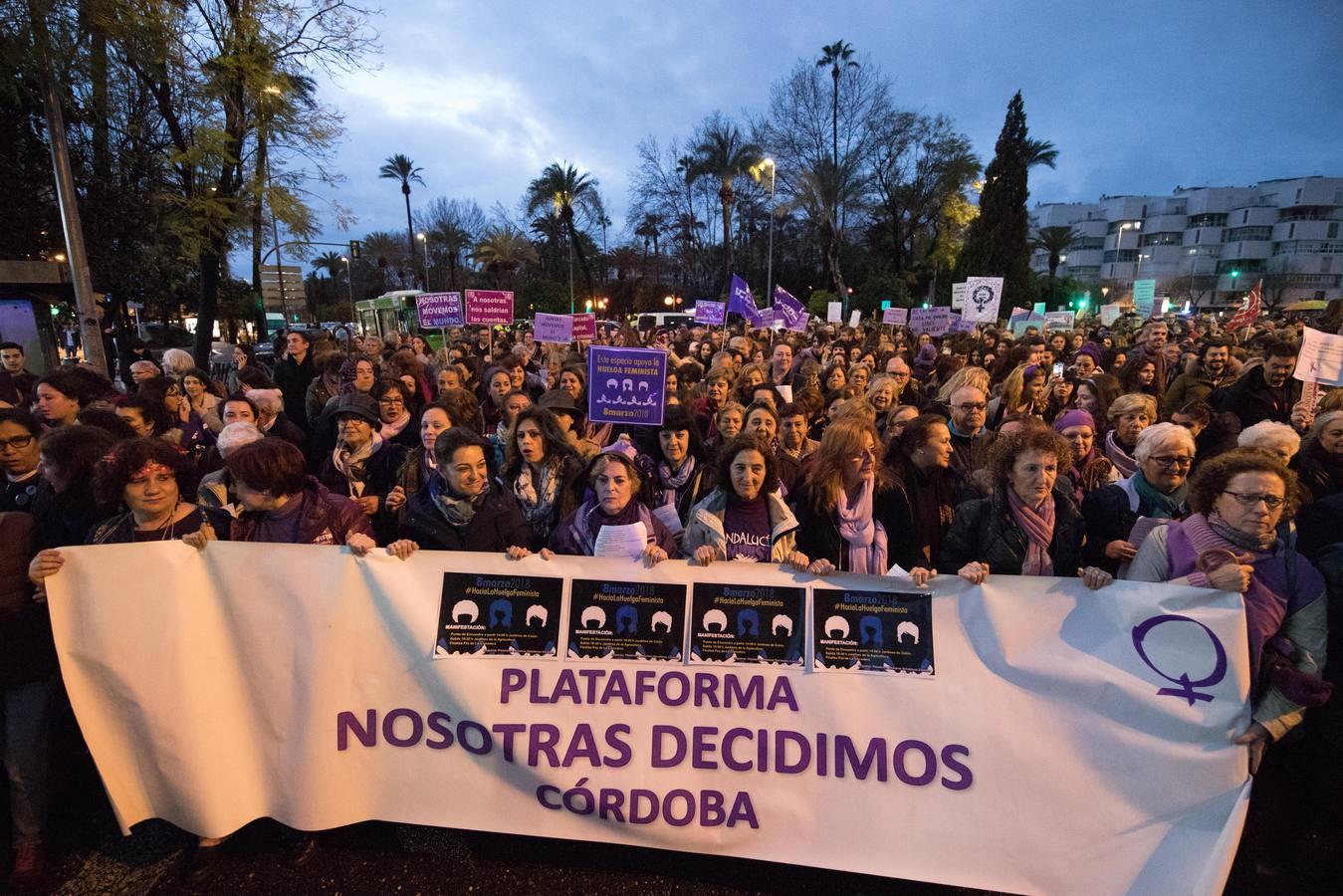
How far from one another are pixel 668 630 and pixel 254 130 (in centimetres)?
1500

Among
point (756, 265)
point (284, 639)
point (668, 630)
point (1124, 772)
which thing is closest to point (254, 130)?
point (284, 639)

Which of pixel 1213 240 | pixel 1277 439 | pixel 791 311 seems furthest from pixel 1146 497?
pixel 1213 240

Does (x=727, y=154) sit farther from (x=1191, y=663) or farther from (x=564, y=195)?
(x=1191, y=663)

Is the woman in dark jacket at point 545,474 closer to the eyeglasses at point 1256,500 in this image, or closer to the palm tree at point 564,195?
the eyeglasses at point 1256,500

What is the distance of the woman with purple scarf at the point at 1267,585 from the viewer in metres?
2.23

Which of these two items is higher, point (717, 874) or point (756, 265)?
point (756, 265)

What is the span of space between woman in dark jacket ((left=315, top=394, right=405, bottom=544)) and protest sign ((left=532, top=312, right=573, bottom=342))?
5.39 metres

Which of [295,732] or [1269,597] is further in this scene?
[295,732]

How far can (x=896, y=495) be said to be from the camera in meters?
3.35

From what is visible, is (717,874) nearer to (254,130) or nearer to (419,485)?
(419,485)

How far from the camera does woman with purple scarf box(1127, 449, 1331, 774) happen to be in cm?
223

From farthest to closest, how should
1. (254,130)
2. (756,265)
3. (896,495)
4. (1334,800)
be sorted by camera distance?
1. (756,265)
2. (254,130)
3. (896,495)
4. (1334,800)

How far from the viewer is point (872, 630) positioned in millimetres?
2482

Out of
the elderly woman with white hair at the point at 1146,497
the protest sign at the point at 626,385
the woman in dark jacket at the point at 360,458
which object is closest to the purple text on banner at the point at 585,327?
the protest sign at the point at 626,385
